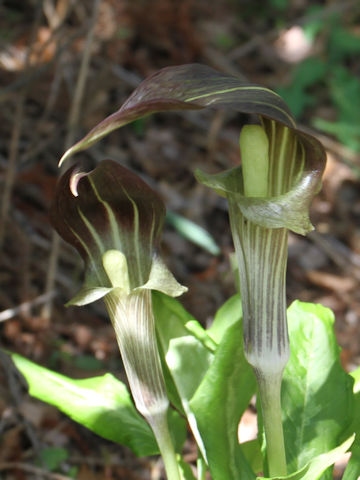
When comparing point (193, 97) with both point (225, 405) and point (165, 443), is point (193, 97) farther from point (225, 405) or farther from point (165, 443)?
point (165, 443)

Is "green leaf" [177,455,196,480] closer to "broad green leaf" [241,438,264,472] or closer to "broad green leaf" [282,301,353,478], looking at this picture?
"broad green leaf" [241,438,264,472]

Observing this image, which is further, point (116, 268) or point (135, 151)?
point (135, 151)

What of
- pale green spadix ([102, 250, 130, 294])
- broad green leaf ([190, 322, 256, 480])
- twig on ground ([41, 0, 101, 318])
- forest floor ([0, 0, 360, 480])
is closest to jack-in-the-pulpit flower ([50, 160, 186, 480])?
pale green spadix ([102, 250, 130, 294])

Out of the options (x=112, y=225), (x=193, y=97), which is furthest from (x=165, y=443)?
(x=193, y=97)

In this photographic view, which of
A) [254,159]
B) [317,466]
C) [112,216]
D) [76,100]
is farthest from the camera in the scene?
[76,100]

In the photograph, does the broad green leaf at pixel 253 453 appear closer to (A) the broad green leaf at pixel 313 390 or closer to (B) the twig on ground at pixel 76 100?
(A) the broad green leaf at pixel 313 390

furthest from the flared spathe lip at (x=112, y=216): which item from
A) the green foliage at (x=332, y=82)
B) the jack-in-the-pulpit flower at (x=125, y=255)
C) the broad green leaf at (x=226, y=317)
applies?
the green foliage at (x=332, y=82)

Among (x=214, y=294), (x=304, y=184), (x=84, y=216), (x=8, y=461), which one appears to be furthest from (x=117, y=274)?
(x=214, y=294)

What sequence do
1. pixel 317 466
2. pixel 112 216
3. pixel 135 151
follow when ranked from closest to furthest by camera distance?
pixel 317 466
pixel 112 216
pixel 135 151
